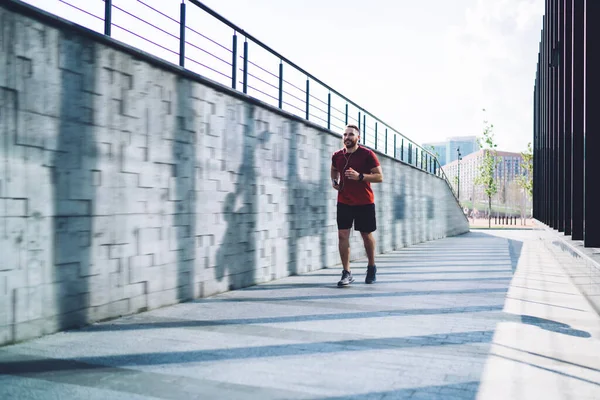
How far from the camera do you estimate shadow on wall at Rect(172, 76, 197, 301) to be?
5.02 m

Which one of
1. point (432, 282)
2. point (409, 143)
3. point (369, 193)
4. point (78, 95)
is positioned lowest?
point (432, 282)

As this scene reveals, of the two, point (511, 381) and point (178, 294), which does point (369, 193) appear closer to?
point (178, 294)

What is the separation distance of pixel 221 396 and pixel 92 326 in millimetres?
1851

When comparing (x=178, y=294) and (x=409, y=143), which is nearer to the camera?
(x=178, y=294)

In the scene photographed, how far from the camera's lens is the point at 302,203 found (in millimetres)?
8039

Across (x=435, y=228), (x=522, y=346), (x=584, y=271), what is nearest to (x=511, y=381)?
(x=522, y=346)

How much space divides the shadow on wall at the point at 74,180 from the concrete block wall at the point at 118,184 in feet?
0.03

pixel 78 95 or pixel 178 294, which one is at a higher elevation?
pixel 78 95

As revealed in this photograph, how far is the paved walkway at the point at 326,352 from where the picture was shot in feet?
8.43

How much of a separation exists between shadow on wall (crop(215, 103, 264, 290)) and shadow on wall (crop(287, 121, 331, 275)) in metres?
1.12

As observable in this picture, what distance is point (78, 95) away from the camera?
151 inches

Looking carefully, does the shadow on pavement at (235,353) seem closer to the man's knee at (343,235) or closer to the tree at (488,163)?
the man's knee at (343,235)

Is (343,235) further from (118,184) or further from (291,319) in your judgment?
(118,184)

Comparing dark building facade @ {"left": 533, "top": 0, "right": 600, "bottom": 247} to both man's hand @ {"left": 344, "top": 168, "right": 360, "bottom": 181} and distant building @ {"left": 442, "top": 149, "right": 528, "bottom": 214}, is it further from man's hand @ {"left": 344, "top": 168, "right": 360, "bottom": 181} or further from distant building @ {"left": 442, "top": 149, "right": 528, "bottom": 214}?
distant building @ {"left": 442, "top": 149, "right": 528, "bottom": 214}
